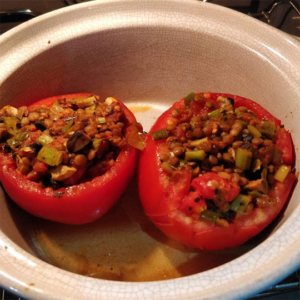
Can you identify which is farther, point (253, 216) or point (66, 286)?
point (253, 216)

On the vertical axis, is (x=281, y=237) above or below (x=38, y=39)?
below

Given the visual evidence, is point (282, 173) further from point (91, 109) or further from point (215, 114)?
point (91, 109)

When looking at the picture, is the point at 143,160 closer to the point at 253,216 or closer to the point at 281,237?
the point at 253,216

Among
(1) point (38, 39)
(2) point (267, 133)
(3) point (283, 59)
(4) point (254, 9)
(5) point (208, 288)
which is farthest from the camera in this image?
(4) point (254, 9)

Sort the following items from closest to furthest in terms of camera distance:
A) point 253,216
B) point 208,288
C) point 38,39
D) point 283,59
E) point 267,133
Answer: point 208,288 → point 253,216 → point 267,133 → point 283,59 → point 38,39

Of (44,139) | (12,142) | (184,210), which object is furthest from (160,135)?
(12,142)

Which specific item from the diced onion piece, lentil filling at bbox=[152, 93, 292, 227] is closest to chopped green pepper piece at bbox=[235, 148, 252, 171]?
lentil filling at bbox=[152, 93, 292, 227]

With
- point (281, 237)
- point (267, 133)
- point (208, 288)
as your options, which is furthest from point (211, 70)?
point (208, 288)
